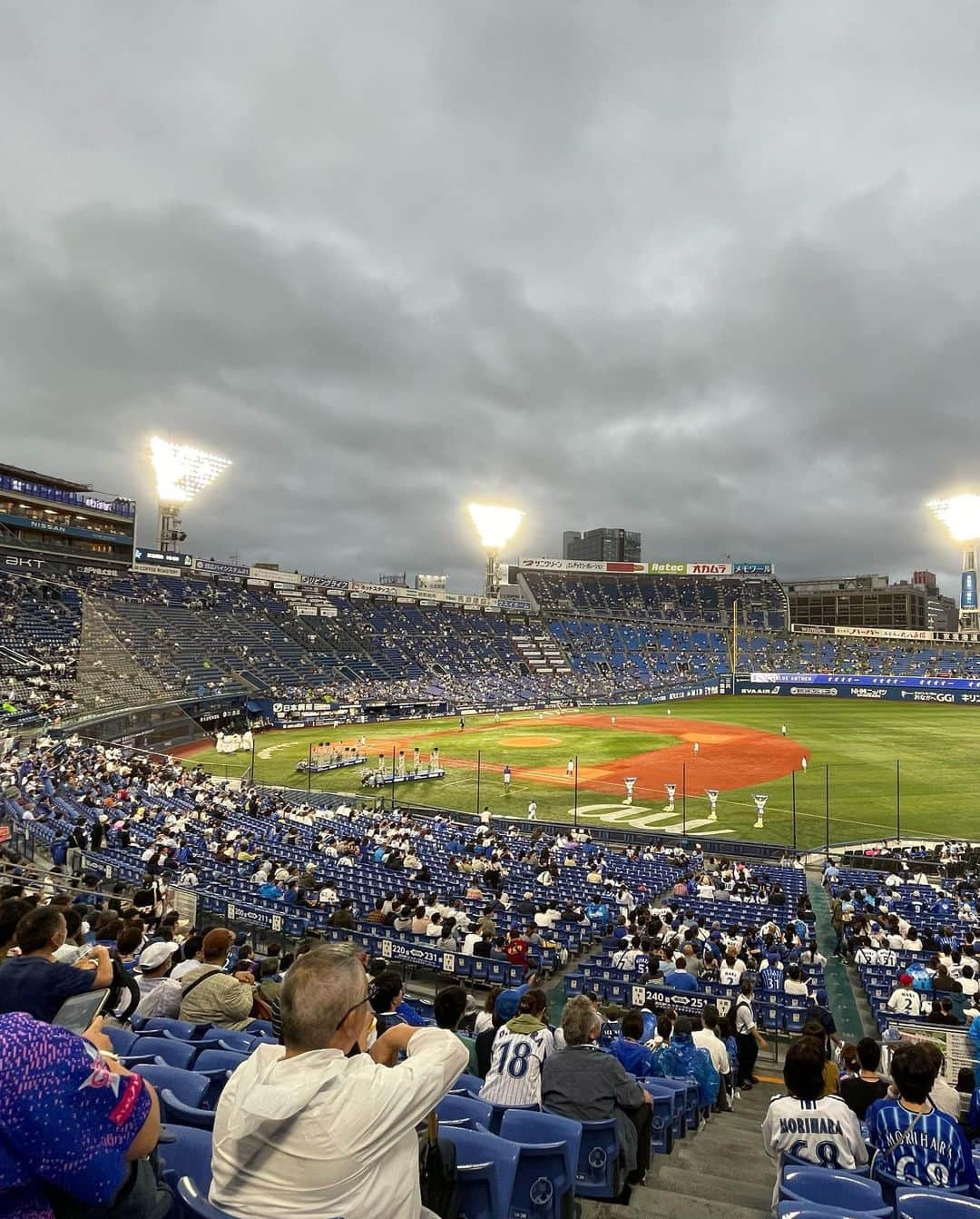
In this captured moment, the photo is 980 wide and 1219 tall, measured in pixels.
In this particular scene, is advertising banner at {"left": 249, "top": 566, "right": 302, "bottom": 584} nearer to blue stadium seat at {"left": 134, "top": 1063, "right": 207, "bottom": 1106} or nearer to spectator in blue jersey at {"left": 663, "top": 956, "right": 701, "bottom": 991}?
spectator in blue jersey at {"left": 663, "top": 956, "right": 701, "bottom": 991}

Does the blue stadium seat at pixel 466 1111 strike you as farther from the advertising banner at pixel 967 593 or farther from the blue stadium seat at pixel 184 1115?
the advertising banner at pixel 967 593

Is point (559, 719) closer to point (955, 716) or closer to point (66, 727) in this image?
point (955, 716)

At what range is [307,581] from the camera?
9950 centimetres

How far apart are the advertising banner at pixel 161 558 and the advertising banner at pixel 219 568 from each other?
104 cm

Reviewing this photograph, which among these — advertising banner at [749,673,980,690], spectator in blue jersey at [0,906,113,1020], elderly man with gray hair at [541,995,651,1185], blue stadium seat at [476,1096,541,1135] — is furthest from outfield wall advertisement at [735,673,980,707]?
spectator in blue jersey at [0,906,113,1020]

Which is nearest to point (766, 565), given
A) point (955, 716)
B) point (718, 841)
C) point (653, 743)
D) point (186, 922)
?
point (955, 716)

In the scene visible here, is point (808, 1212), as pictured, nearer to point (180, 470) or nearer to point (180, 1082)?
point (180, 1082)

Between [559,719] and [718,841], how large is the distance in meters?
40.9

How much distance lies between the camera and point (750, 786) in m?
42.4

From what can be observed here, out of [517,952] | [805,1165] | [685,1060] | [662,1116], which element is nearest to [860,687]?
[517,952]

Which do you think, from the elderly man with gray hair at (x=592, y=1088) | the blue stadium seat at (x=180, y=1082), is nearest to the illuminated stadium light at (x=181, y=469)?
the blue stadium seat at (x=180, y=1082)

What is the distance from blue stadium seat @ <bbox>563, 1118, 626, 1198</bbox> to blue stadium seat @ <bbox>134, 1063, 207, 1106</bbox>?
2720 millimetres

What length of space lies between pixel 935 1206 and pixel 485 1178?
2.46 m

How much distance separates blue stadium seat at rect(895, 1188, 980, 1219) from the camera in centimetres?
395
